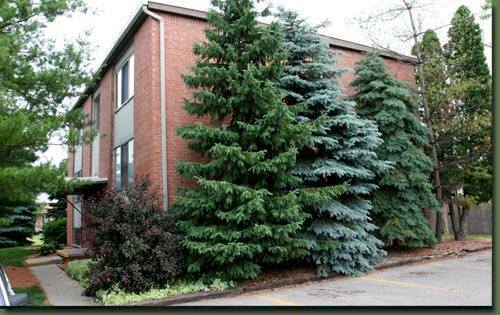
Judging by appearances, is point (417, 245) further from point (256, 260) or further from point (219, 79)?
point (219, 79)

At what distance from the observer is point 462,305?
5723 millimetres

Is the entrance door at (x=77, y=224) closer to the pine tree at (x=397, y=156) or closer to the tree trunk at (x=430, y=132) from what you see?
the pine tree at (x=397, y=156)

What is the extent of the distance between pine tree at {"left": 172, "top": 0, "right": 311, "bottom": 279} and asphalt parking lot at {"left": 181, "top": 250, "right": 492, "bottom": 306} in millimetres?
591

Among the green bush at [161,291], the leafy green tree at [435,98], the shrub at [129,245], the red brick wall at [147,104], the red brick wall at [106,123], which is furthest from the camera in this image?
the red brick wall at [106,123]

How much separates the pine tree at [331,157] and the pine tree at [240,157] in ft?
2.05

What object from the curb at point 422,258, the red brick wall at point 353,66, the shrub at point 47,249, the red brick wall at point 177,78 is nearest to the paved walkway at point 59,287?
the red brick wall at point 177,78

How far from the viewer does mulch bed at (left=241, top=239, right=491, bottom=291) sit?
295 inches

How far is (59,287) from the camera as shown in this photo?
869 cm

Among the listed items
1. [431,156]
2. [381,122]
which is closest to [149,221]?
[381,122]

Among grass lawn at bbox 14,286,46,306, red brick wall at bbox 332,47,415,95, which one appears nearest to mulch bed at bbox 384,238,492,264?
red brick wall at bbox 332,47,415,95

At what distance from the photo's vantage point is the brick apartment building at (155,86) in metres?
8.66

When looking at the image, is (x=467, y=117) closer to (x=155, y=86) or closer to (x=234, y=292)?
(x=234, y=292)

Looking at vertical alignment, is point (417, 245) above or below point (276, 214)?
below

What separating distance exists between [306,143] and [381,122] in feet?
8.53
